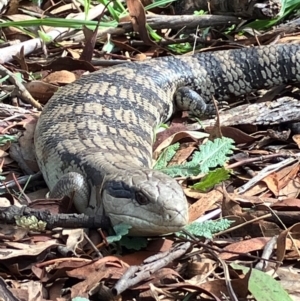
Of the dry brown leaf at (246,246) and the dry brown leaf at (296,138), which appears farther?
the dry brown leaf at (296,138)

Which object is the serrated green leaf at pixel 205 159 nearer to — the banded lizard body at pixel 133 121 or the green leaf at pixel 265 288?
the banded lizard body at pixel 133 121

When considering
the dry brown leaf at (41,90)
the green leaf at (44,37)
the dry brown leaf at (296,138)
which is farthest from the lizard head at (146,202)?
the green leaf at (44,37)

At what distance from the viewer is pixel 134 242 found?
347cm

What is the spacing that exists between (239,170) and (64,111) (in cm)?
105

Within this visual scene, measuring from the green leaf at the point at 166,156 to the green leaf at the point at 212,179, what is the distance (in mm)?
294

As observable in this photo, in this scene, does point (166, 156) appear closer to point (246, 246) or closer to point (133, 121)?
point (133, 121)

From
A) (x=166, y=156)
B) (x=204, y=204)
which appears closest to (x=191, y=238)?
(x=204, y=204)

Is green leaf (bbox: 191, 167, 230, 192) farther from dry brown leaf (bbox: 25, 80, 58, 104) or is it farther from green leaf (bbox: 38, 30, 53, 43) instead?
green leaf (bbox: 38, 30, 53, 43)

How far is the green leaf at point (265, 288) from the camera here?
302cm

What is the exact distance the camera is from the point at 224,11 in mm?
6305

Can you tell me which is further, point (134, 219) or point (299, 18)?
point (299, 18)

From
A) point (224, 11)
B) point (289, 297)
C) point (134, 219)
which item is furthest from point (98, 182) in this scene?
point (224, 11)

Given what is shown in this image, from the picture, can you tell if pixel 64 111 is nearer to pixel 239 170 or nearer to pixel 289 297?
pixel 239 170

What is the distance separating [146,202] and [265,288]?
0.64 m
